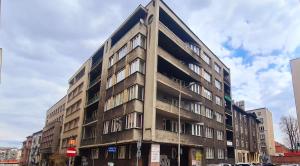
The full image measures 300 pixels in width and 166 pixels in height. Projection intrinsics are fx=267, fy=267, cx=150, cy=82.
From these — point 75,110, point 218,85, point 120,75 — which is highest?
point 218,85

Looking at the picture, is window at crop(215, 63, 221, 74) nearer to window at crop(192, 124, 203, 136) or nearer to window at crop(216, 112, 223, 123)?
window at crop(216, 112, 223, 123)

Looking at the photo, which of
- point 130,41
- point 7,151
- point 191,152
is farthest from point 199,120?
point 7,151

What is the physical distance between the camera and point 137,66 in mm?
30484

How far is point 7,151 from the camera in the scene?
180250 millimetres

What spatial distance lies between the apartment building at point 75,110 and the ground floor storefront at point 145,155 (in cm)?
694

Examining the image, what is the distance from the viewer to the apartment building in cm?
4743

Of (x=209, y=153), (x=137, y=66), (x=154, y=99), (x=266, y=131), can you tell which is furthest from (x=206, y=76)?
(x=266, y=131)

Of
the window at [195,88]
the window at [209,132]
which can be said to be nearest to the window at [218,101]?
the window at [209,132]

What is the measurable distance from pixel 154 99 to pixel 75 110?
28.6 meters

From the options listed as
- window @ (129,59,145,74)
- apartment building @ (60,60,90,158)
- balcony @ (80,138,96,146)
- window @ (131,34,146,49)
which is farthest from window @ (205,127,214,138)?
apartment building @ (60,60,90,158)

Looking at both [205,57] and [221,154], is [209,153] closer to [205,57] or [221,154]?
[221,154]

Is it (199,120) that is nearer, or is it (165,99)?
(165,99)

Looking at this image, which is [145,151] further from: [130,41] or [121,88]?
[130,41]

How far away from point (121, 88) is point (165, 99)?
19.8 ft
